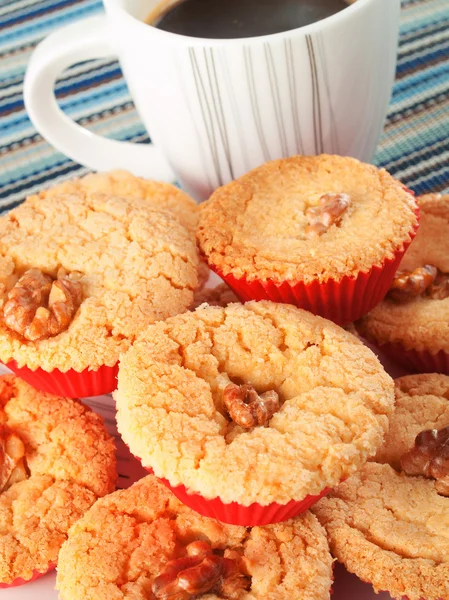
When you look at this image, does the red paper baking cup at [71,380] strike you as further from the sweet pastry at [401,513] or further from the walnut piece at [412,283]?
the walnut piece at [412,283]

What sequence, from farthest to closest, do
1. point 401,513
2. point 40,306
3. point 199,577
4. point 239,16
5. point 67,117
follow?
point 67,117
point 239,16
point 40,306
point 401,513
point 199,577

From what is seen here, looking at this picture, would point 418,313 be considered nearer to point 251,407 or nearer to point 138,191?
point 251,407

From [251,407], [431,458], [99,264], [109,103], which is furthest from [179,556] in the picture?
[109,103]

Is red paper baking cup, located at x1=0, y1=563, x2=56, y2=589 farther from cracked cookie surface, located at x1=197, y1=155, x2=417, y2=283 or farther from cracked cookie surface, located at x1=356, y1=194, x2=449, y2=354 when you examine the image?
cracked cookie surface, located at x1=356, y1=194, x2=449, y2=354

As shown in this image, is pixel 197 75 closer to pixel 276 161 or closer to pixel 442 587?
pixel 276 161

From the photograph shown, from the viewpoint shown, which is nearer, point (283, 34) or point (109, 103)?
point (283, 34)

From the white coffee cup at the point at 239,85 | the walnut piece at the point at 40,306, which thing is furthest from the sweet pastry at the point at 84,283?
the white coffee cup at the point at 239,85

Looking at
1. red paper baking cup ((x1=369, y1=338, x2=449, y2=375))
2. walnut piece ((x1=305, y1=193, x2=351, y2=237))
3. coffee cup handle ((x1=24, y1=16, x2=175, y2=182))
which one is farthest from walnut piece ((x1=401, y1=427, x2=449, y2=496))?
coffee cup handle ((x1=24, y1=16, x2=175, y2=182))

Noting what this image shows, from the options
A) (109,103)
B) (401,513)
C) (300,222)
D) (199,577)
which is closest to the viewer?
(199,577)
